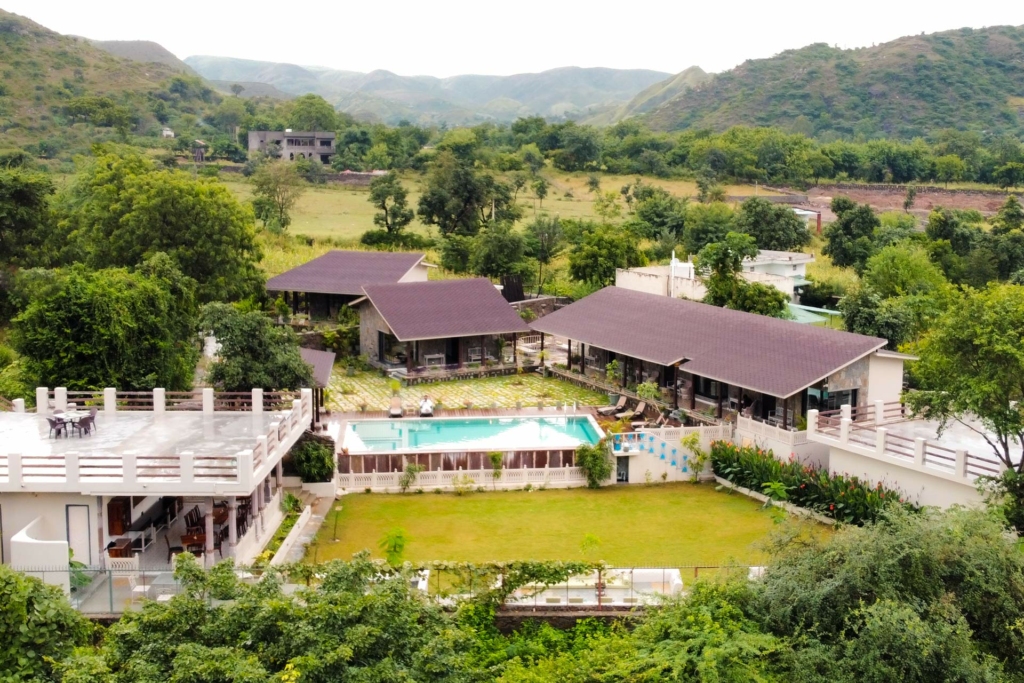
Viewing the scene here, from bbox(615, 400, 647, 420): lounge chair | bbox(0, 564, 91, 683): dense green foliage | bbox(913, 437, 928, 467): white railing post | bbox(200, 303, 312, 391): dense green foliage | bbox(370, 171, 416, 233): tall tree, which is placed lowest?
bbox(615, 400, 647, 420): lounge chair

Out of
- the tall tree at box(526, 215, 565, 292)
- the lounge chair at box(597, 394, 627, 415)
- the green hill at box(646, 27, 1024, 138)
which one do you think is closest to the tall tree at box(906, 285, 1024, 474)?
the lounge chair at box(597, 394, 627, 415)

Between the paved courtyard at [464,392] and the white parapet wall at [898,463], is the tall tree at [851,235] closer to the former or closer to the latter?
the paved courtyard at [464,392]

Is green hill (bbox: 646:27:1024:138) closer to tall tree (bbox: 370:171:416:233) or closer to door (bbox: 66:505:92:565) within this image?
tall tree (bbox: 370:171:416:233)

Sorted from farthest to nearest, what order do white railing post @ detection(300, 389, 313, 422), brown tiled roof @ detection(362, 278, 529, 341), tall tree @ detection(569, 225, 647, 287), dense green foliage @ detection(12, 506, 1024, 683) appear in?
tall tree @ detection(569, 225, 647, 287) → brown tiled roof @ detection(362, 278, 529, 341) → white railing post @ detection(300, 389, 313, 422) → dense green foliage @ detection(12, 506, 1024, 683)

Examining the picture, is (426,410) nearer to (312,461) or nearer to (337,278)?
(312,461)

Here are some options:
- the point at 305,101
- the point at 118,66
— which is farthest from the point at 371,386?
the point at 118,66

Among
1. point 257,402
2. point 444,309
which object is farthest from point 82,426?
point 444,309

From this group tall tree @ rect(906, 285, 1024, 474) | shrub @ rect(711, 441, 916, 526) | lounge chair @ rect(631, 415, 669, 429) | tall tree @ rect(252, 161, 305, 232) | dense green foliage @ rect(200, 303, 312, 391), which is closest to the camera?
tall tree @ rect(906, 285, 1024, 474)
